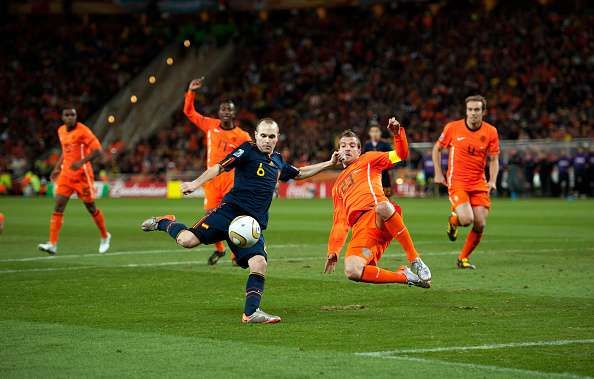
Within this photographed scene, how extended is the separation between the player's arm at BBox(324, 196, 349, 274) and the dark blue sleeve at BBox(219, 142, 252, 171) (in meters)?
1.18

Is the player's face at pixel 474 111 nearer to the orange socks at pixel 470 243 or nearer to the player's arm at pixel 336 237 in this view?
the orange socks at pixel 470 243

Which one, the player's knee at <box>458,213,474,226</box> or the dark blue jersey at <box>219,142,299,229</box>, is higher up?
the dark blue jersey at <box>219,142,299,229</box>

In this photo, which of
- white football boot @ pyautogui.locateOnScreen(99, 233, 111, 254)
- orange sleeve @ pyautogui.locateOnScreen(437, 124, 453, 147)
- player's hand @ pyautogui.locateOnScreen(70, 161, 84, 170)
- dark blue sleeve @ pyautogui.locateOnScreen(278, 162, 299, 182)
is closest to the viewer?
dark blue sleeve @ pyautogui.locateOnScreen(278, 162, 299, 182)

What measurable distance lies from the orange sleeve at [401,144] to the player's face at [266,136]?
136cm

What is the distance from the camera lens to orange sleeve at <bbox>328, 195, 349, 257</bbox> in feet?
33.5

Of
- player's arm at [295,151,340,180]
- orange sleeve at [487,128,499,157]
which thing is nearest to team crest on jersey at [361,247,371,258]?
player's arm at [295,151,340,180]

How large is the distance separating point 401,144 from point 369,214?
783mm

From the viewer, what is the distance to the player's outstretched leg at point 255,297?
367 inches

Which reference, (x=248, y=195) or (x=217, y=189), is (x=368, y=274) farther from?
(x=217, y=189)

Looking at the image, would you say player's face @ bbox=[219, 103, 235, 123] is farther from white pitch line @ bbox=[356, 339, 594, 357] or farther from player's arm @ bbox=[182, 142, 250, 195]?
white pitch line @ bbox=[356, 339, 594, 357]

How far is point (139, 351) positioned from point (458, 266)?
753 cm

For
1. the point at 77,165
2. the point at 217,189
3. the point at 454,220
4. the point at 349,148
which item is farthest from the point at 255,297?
the point at 77,165

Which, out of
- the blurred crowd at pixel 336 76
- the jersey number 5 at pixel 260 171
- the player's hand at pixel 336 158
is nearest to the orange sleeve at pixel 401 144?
the player's hand at pixel 336 158

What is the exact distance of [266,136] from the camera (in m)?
9.79
